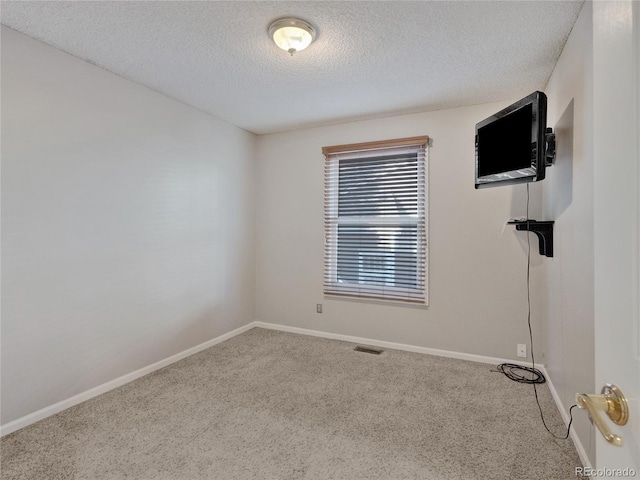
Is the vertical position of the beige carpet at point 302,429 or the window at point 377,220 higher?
the window at point 377,220

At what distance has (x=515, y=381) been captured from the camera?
2.77 metres

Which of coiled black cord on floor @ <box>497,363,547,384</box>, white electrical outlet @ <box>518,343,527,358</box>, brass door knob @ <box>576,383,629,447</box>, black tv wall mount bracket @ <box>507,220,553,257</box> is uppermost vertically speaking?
black tv wall mount bracket @ <box>507,220,553,257</box>

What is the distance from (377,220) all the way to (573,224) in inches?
76.6

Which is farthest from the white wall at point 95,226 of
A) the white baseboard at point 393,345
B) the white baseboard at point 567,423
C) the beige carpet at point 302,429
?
the white baseboard at point 567,423

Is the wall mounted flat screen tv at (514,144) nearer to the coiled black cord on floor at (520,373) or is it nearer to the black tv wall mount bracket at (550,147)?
the black tv wall mount bracket at (550,147)

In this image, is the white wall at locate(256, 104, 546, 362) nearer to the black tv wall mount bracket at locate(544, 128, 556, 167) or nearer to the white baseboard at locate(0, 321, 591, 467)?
the white baseboard at locate(0, 321, 591, 467)

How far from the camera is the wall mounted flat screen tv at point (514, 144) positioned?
2.05 m

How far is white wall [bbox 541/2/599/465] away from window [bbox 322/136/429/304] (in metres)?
1.22

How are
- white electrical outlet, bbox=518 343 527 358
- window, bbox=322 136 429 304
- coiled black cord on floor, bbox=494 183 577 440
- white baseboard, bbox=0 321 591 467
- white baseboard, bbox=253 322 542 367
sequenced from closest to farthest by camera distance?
1. white baseboard, bbox=0 321 591 467
2. coiled black cord on floor, bbox=494 183 577 440
3. white electrical outlet, bbox=518 343 527 358
4. white baseboard, bbox=253 322 542 367
5. window, bbox=322 136 429 304

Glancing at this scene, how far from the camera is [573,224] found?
6.51 ft

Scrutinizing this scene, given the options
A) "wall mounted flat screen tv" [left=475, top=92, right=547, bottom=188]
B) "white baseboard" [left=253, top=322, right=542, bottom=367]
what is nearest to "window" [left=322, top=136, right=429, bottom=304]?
"white baseboard" [left=253, top=322, right=542, bottom=367]

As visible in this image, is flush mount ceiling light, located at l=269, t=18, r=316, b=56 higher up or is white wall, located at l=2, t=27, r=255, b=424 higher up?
flush mount ceiling light, located at l=269, t=18, r=316, b=56

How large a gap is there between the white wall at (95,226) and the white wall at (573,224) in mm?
3199

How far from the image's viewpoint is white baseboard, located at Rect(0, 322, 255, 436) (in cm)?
211
